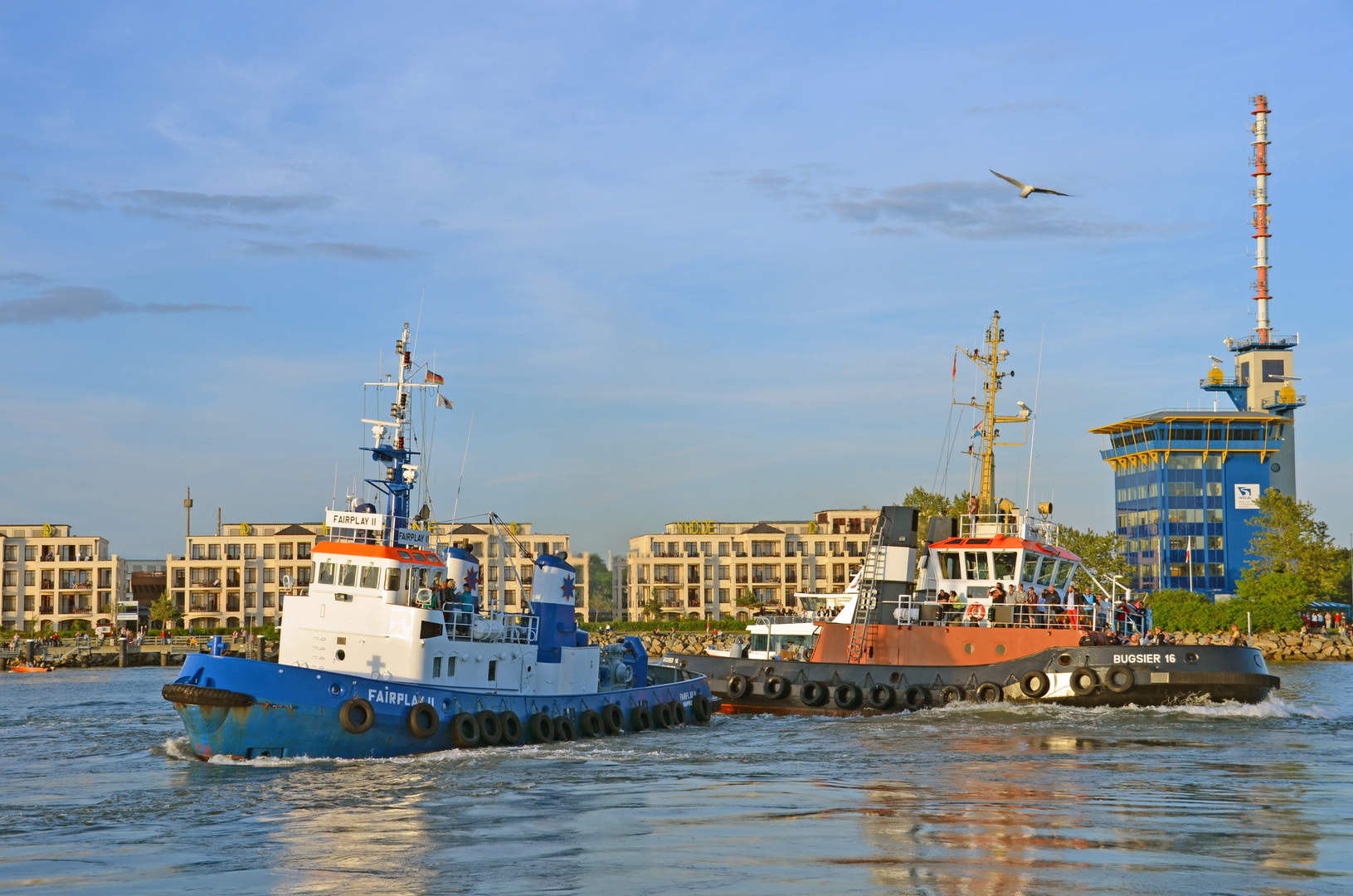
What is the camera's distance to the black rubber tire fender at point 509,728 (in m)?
27.4

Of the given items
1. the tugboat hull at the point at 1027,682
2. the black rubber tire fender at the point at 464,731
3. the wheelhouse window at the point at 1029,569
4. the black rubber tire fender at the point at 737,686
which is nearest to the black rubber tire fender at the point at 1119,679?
the tugboat hull at the point at 1027,682

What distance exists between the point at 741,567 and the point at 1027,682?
96.8 meters

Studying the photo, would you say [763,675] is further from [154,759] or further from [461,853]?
[461,853]

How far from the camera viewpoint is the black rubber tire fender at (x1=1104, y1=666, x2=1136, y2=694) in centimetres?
3356

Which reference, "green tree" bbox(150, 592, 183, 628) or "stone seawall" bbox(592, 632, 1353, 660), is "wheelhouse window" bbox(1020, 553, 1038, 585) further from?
"green tree" bbox(150, 592, 183, 628)

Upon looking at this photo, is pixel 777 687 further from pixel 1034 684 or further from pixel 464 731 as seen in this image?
pixel 464 731

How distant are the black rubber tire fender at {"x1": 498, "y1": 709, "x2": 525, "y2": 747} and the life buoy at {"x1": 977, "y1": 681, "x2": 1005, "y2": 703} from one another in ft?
44.6

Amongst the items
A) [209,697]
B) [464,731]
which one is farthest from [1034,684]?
[209,697]

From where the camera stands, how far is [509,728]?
90.7 ft

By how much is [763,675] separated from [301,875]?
79.2 feet

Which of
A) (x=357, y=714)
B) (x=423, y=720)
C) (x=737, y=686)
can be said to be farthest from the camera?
(x=737, y=686)

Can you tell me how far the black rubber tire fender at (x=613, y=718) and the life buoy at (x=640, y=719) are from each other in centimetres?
38

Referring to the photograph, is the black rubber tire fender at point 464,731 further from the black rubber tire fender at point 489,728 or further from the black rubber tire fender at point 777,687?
the black rubber tire fender at point 777,687

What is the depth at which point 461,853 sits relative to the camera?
660 inches
